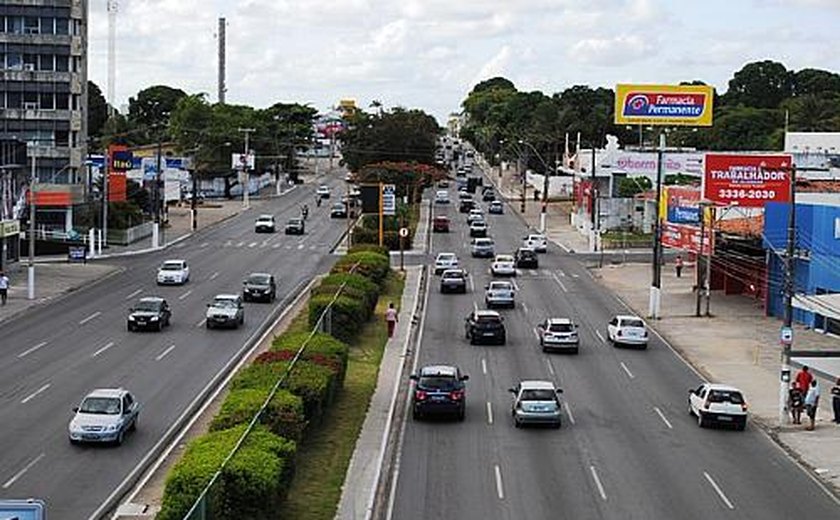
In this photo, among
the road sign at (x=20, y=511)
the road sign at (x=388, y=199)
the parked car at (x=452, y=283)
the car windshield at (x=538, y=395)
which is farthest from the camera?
the road sign at (x=388, y=199)

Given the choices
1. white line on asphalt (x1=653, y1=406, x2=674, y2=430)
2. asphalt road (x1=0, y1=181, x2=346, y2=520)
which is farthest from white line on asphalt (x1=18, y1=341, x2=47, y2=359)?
white line on asphalt (x1=653, y1=406, x2=674, y2=430)

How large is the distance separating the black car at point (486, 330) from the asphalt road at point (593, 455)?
40 centimetres

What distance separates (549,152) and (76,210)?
10909 centimetres

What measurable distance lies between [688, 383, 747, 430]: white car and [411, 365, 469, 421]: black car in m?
6.56

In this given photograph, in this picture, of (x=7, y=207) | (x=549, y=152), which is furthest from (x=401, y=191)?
(x=549, y=152)

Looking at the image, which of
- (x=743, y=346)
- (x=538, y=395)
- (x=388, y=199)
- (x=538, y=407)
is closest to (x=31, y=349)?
(x=538, y=395)

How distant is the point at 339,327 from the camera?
4912 cm

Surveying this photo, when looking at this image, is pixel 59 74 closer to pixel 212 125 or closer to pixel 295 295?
pixel 295 295

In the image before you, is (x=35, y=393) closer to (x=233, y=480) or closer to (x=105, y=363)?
(x=105, y=363)

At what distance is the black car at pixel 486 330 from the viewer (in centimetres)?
5291

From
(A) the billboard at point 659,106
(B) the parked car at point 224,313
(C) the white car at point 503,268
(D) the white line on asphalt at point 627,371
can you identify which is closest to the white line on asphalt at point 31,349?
(B) the parked car at point 224,313

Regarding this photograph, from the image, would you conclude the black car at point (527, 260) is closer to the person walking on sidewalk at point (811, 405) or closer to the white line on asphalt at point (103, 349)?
the white line on asphalt at point (103, 349)

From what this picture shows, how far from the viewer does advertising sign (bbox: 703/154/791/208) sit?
6756cm

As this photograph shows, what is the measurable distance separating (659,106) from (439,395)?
63968 mm
